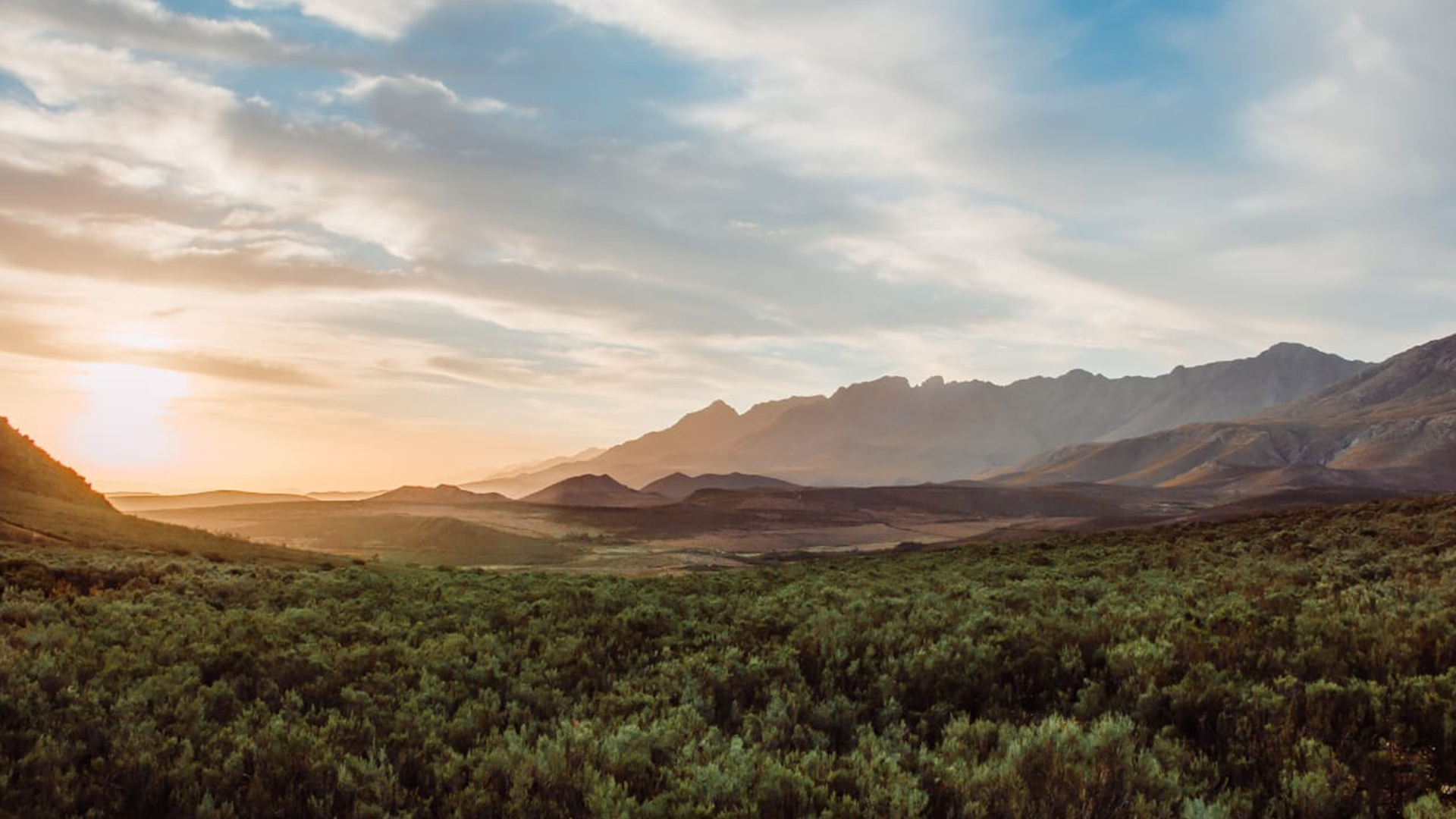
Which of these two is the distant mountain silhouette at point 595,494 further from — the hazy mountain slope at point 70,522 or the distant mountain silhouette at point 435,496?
the hazy mountain slope at point 70,522

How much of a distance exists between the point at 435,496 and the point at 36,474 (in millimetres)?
115549

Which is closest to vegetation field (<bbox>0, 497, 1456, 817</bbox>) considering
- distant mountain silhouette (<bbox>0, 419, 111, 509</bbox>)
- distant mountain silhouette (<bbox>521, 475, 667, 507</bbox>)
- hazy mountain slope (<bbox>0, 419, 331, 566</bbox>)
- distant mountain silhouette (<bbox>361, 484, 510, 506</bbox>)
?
hazy mountain slope (<bbox>0, 419, 331, 566</bbox>)

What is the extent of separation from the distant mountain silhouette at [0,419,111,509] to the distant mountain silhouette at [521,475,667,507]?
11969 cm

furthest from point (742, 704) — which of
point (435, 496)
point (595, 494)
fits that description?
point (595, 494)

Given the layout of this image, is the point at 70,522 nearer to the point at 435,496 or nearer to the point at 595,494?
the point at 435,496

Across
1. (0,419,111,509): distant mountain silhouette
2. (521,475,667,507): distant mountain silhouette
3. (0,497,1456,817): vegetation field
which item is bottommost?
(521,475,667,507): distant mountain silhouette

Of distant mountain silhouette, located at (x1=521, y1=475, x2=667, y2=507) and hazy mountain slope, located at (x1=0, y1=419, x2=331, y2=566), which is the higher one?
hazy mountain slope, located at (x1=0, y1=419, x2=331, y2=566)

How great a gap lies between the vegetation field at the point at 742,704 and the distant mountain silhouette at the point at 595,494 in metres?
156

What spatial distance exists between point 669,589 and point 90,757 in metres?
13.8

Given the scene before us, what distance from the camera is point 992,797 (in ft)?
19.0

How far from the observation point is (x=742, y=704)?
875cm

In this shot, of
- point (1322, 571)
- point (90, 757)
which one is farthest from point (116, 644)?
point (1322, 571)

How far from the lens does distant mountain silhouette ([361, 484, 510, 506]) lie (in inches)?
5615

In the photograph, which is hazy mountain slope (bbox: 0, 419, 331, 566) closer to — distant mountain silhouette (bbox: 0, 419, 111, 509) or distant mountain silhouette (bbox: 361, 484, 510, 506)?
distant mountain silhouette (bbox: 0, 419, 111, 509)
